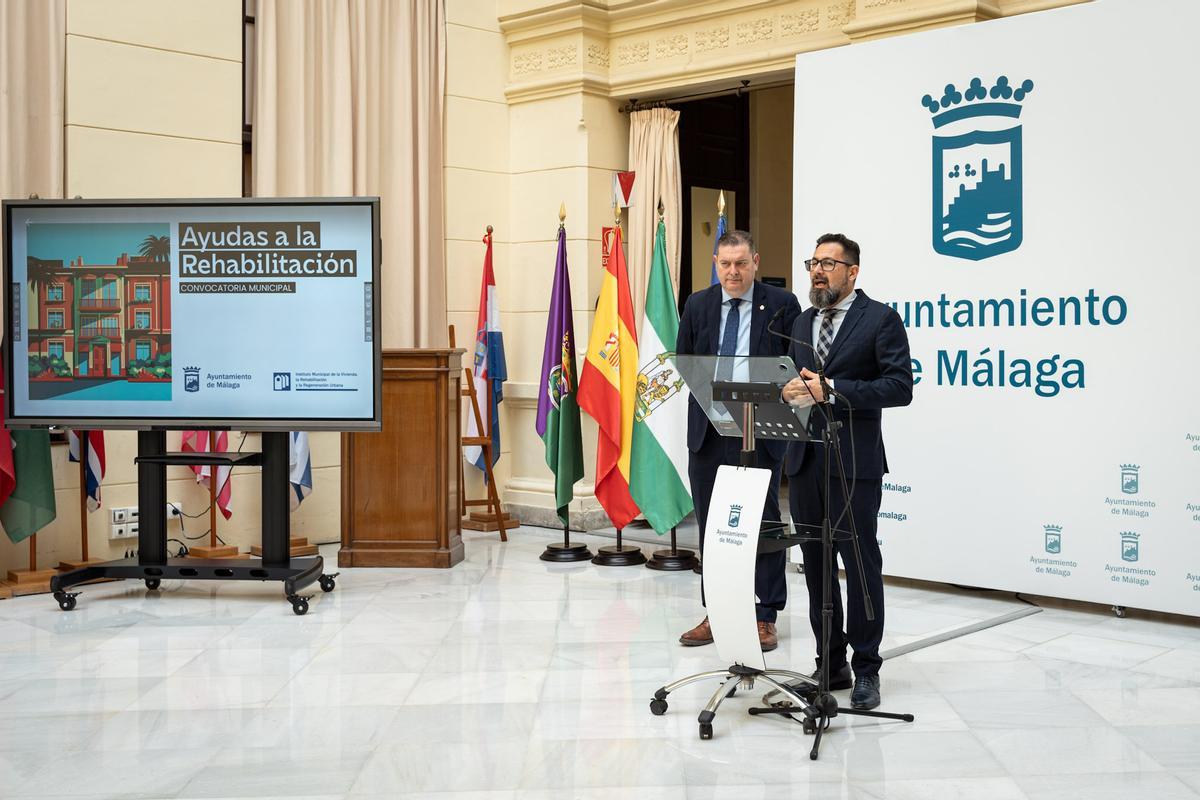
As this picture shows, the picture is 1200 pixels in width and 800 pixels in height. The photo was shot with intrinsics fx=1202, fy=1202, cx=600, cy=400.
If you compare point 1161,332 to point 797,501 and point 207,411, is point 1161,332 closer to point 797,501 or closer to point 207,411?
point 797,501

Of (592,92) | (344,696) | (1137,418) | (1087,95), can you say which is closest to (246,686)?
(344,696)

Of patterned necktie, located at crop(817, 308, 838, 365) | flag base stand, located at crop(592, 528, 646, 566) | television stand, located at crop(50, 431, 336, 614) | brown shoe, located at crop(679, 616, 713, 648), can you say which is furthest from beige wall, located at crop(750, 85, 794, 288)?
patterned necktie, located at crop(817, 308, 838, 365)

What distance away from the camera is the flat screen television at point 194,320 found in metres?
5.70

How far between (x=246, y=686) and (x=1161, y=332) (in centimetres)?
400

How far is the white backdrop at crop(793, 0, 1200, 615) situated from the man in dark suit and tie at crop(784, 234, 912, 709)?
72.1 inches

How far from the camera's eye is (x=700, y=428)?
4.76m

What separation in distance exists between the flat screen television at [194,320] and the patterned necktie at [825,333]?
7.93 ft

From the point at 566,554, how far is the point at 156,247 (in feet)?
9.04

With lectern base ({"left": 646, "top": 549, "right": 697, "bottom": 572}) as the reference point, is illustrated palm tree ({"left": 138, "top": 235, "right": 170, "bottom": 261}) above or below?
above

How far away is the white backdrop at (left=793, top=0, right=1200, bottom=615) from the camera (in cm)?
516

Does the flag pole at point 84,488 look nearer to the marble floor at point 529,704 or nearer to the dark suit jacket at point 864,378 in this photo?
the marble floor at point 529,704

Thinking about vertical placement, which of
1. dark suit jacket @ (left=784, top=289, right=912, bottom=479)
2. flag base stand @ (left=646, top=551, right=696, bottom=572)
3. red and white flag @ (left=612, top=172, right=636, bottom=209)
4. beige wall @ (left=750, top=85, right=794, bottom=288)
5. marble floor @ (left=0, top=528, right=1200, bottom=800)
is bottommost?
marble floor @ (left=0, top=528, right=1200, bottom=800)

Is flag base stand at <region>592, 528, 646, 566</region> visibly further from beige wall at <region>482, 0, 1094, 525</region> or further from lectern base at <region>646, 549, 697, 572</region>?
beige wall at <region>482, 0, 1094, 525</region>

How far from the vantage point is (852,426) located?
3.97 m
